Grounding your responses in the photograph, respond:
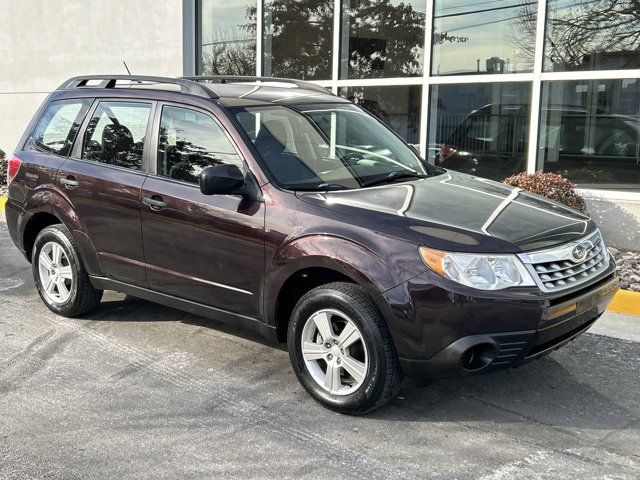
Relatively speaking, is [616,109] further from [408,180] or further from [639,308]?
[408,180]

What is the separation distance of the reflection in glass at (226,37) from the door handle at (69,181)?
7285mm

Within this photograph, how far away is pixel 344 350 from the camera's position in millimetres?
3744

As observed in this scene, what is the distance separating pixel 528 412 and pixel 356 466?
117cm

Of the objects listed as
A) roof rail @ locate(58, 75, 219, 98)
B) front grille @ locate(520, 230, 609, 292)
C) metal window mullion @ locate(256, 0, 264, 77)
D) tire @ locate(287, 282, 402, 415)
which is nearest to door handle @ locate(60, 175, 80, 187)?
roof rail @ locate(58, 75, 219, 98)

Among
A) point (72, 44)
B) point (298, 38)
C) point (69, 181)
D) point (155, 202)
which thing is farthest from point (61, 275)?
point (72, 44)

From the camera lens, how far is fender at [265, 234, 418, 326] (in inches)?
139

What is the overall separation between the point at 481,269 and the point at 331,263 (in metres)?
0.79

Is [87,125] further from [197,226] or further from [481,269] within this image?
[481,269]

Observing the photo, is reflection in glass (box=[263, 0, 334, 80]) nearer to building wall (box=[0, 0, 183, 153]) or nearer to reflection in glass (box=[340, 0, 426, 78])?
reflection in glass (box=[340, 0, 426, 78])

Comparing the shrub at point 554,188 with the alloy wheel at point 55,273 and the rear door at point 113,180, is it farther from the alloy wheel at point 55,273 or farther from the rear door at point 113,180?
the alloy wheel at point 55,273

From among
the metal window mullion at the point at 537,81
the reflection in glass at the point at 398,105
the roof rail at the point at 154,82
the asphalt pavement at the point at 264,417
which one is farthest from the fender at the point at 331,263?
the reflection in glass at the point at 398,105

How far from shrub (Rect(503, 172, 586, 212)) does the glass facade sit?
0.73 m

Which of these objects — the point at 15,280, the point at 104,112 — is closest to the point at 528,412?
the point at 104,112

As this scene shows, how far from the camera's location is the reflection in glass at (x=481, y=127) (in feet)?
28.6
